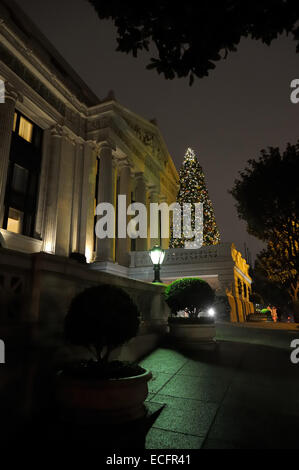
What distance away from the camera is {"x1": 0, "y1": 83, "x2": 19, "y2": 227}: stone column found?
16.9 metres

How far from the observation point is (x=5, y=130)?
57.4ft

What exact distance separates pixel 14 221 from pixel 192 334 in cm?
1503

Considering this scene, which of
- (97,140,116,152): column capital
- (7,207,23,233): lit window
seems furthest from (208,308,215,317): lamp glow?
(97,140,116,152): column capital

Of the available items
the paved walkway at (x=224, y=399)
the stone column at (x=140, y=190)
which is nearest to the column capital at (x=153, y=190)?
the stone column at (x=140, y=190)

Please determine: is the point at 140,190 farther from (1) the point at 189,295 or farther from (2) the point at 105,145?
(1) the point at 189,295

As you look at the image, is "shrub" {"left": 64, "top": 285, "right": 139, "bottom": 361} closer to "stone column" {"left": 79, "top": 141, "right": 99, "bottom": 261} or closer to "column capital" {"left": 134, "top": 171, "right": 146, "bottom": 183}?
"stone column" {"left": 79, "top": 141, "right": 99, "bottom": 261}

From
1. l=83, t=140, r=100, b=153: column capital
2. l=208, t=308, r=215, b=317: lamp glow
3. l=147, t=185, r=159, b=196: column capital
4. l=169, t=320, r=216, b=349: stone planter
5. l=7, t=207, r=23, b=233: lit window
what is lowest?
l=169, t=320, r=216, b=349: stone planter

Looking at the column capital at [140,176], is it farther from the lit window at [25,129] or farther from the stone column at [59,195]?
the lit window at [25,129]

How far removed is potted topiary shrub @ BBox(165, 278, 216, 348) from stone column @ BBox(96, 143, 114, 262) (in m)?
12.4

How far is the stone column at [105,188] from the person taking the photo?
22.6m

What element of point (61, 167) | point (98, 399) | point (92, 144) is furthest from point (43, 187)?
point (98, 399)

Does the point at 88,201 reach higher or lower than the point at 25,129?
lower
